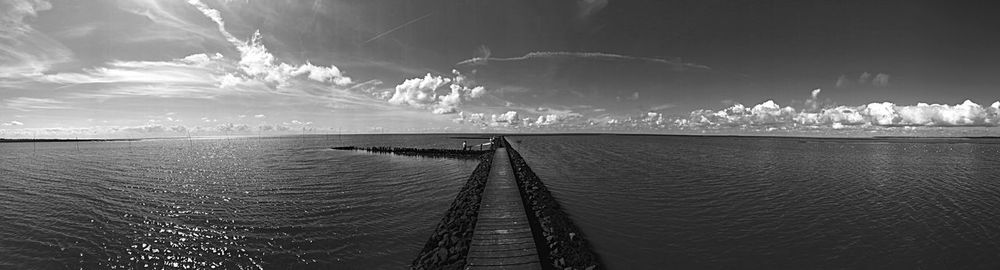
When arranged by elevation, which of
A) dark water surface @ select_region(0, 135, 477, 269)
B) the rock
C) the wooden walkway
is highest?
the wooden walkway

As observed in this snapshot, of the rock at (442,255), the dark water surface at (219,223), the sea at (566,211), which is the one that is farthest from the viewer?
the dark water surface at (219,223)

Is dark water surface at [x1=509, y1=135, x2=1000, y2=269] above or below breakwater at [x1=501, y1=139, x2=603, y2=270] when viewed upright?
below

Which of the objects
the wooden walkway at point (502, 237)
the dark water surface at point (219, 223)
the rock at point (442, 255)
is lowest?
the dark water surface at point (219, 223)

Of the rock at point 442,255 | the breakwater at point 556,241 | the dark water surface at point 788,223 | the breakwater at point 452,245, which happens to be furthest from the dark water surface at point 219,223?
the dark water surface at point 788,223

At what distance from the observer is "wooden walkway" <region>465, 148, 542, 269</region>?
29.3ft

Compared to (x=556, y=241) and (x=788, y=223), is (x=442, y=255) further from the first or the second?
(x=788, y=223)

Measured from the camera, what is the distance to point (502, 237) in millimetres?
10648

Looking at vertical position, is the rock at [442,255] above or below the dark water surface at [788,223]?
above

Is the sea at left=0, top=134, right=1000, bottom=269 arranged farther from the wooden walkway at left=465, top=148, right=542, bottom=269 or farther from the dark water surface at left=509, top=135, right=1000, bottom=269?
the wooden walkway at left=465, top=148, right=542, bottom=269

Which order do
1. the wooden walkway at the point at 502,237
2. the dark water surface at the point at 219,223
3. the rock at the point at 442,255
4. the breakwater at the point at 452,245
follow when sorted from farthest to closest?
the dark water surface at the point at 219,223
the rock at the point at 442,255
the breakwater at the point at 452,245
the wooden walkway at the point at 502,237

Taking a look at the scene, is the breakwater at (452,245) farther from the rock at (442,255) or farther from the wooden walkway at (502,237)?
the wooden walkway at (502,237)

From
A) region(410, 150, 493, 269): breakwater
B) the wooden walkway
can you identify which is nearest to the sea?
region(410, 150, 493, 269): breakwater

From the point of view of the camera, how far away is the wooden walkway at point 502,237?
8945 mm

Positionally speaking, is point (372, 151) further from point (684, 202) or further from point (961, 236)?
point (961, 236)
